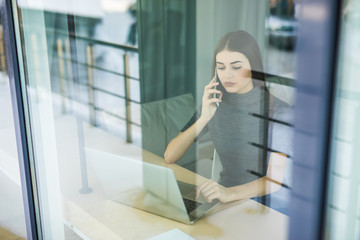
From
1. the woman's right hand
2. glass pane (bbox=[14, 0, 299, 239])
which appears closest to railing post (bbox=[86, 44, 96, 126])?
glass pane (bbox=[14, 0, 299, 239])

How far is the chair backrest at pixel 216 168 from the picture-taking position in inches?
32.7

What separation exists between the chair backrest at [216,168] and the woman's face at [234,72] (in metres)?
0.16

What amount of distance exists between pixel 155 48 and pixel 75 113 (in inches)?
26.4

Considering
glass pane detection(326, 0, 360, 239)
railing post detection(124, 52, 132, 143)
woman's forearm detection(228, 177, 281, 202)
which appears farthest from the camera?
railing post detection(124, 52, 132, 143)

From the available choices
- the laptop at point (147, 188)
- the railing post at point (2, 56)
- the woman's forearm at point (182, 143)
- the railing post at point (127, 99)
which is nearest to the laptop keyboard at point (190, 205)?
the laptop at point (147, 188)

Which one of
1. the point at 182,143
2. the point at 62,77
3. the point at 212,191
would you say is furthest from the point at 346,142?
the point at 62,77

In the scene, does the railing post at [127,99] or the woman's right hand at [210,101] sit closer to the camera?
the woman's right hand at [210,101]

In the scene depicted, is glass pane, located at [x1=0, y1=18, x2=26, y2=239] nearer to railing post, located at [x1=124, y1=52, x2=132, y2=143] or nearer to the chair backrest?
railing post, located at [x1=124, y1=52, x2=132, y2=143]

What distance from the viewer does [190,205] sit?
0.76 metres

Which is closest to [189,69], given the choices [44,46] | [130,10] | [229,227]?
[130,10]

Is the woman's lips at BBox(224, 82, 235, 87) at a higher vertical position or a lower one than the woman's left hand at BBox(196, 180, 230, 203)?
higher

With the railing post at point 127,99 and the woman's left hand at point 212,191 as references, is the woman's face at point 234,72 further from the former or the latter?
the railing post at point 127,99

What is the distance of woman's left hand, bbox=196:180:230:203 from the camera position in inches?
30.2

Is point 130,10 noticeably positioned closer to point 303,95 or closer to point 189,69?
point 189,69
